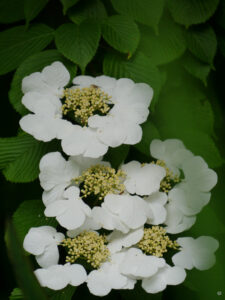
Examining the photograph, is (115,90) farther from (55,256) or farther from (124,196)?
(55,256)

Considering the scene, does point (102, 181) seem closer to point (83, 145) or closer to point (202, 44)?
point (83, 145)

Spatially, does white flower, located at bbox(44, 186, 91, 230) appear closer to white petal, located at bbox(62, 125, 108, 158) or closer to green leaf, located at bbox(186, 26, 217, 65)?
white petal, located at bbox(62, 125, 108, 158)

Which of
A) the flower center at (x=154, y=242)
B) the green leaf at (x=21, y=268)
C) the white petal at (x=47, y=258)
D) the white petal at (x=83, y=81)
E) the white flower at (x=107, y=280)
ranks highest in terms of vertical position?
the green leaf at (x=21, y=268)

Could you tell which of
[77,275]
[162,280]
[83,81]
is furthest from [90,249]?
[83,81]

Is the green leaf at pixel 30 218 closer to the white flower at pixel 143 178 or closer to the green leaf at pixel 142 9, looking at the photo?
the white flower at pixel 143 178

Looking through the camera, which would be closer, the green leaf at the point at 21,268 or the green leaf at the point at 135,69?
the green leaf at the point at 21,268

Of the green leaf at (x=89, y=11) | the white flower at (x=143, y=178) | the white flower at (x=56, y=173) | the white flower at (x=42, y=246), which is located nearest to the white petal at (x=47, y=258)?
the white flower at (x=42, y=246)
